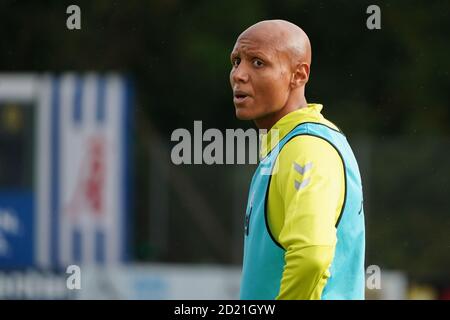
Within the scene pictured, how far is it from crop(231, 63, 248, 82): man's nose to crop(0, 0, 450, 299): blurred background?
9148 mm

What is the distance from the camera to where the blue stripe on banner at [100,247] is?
17.3 m

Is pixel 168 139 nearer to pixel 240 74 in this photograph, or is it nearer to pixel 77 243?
pixel 77 243

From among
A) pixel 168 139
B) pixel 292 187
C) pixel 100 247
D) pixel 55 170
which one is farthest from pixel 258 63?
pixel 168 139

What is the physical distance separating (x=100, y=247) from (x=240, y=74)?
13.3 meters

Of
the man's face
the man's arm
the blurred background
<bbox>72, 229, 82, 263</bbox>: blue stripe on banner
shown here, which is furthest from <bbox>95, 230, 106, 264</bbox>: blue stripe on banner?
the man's arm

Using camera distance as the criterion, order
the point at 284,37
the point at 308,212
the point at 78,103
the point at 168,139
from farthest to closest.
A: the point at 168,139
the point at 78,103
the point at 284,37
the point at 308,212

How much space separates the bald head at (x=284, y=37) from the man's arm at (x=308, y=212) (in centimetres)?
33

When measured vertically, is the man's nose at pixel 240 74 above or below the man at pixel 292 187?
above

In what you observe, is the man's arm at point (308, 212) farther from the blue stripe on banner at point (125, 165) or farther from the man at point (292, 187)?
the blue stripe on banner at point (125, 165)

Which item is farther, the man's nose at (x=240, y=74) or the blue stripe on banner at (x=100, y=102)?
the blue stripe on banner at (x=100, y=102)

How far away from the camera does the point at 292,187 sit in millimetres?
3879

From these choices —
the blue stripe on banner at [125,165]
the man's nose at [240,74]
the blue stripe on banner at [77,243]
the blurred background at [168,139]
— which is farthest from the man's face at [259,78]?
the blue stripe on banner at [77,243]

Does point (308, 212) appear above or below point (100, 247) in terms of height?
above

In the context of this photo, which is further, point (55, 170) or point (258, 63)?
point (55, 170)
